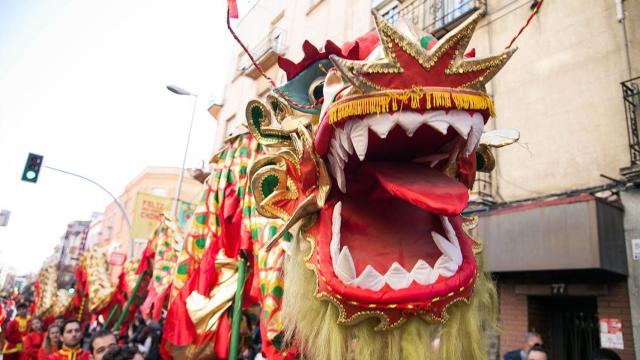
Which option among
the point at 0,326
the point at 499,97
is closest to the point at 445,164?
the point at 499,97

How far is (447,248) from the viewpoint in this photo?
4.18 ft

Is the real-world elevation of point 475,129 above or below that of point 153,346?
above

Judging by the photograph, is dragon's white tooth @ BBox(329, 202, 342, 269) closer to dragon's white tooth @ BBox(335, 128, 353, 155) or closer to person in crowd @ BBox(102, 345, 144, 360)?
dragon's white tooth @ BBox(335, 128, 353, 155)

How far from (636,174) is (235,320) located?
586 centimetres

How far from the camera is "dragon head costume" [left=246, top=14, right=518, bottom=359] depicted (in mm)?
1134

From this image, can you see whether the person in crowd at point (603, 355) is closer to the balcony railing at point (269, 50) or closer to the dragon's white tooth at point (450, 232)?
the dragon's white tooth at point (450, 232)

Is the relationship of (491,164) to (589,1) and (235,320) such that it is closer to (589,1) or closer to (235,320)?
(235,320)

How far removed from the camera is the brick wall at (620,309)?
5695 mm

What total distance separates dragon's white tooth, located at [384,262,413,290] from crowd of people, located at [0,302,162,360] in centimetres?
260

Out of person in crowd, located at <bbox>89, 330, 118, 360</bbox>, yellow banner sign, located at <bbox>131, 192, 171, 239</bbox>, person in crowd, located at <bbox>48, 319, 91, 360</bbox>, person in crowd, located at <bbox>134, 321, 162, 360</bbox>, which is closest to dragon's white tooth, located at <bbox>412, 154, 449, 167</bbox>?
person in crowd, located at <bbox>89, 330, 118, 360</bbox>

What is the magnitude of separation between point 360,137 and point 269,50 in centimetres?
1390

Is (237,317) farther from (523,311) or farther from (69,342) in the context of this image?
(523,311)

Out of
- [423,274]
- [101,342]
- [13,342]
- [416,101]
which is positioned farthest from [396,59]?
[13,342]

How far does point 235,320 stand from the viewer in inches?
87.4
